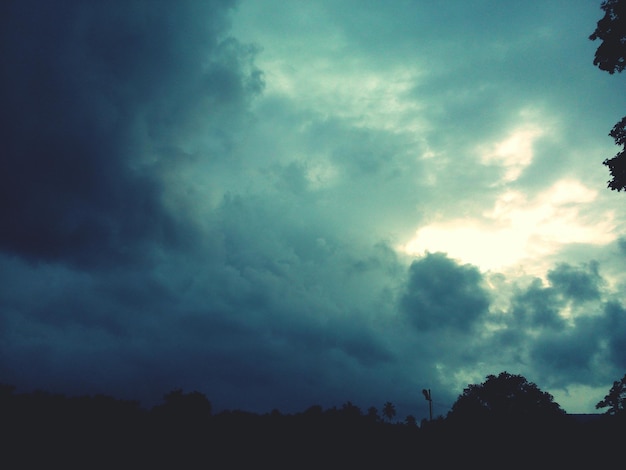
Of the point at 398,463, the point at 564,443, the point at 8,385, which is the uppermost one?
the point at 8,385

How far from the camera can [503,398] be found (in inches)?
2498

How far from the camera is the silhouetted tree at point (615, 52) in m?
9.82

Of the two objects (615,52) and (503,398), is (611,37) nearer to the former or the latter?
(615,52)

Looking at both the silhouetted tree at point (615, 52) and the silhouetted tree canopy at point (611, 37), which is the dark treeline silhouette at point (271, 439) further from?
the silhouetted tree canopy at point (611, 37)

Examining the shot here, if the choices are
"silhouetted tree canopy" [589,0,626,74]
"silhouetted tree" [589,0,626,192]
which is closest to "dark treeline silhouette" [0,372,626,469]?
"silhouetted tree" [589,0,626,192]

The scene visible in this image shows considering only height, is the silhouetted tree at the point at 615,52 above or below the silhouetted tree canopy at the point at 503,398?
above

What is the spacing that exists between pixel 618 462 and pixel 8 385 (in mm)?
23703

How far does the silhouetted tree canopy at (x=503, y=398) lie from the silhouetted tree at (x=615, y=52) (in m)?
61.6

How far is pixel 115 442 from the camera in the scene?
12305mm

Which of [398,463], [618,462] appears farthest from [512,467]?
[398,463]

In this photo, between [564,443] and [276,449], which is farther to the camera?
[276,449]

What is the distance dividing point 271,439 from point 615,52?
17.8 metres

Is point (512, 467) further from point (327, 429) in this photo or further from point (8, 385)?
point (8, 385)

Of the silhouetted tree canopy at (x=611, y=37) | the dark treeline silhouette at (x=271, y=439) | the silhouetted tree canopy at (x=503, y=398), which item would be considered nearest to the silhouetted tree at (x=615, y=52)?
the silhouetted tree canopy at (x=611, y=37)
